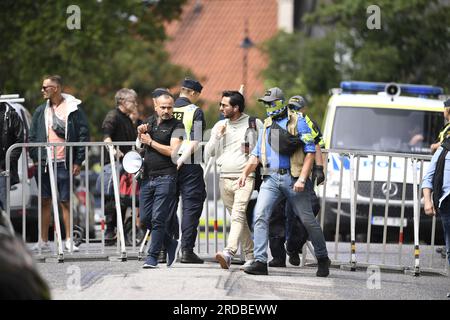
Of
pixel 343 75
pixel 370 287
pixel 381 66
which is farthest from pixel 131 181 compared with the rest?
pixel 343 75

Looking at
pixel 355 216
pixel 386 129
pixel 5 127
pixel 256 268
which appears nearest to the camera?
pixel 256 268

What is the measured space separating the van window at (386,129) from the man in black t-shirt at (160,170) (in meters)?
6.76

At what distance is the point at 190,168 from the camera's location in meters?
12.9

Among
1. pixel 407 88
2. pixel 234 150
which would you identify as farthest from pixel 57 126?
pixel 407 88

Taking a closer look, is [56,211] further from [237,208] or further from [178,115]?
[237,208]

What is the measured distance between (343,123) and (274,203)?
707cm

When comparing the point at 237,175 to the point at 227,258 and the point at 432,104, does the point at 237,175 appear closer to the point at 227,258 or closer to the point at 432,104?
the point at 227,258

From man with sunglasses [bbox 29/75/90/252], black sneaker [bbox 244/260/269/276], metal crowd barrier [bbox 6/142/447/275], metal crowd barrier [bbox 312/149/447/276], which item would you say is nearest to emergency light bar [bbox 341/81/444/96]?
metal crowd barrier [bbox 312/149/447/276]

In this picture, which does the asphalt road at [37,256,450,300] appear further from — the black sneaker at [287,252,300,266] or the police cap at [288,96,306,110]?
the police cap at [288,96,306,110]

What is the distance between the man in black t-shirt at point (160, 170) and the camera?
12492 millimetres

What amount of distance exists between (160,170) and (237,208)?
833 mm

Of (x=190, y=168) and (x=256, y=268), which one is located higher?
(x=190, y=168)

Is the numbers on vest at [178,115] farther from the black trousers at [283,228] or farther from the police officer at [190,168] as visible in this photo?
the black trousers at [283,228]
